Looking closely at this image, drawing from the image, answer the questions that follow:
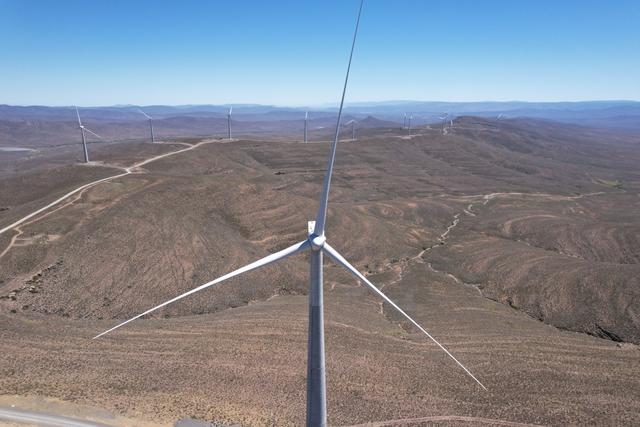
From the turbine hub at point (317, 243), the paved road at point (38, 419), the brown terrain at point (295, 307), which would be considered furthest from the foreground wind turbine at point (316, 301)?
the paved road at point (38, 419)

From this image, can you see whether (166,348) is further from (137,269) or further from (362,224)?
(362,224)

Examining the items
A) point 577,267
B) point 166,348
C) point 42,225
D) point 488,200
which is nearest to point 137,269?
point 42,225

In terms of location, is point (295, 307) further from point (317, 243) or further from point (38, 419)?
point (317, 243)

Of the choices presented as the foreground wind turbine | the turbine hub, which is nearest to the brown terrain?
the foreground wind turbine

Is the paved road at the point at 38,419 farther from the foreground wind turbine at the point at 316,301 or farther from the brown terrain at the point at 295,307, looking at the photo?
the foreground wind turbine at the point at 316,301

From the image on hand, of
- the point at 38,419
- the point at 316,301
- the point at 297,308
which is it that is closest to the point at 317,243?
the point at 316,301

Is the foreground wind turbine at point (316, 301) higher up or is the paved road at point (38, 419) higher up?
the foreground wind turbine at point (316, 301)

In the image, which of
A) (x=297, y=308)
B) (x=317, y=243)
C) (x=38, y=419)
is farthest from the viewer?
(x=297, y=308)
